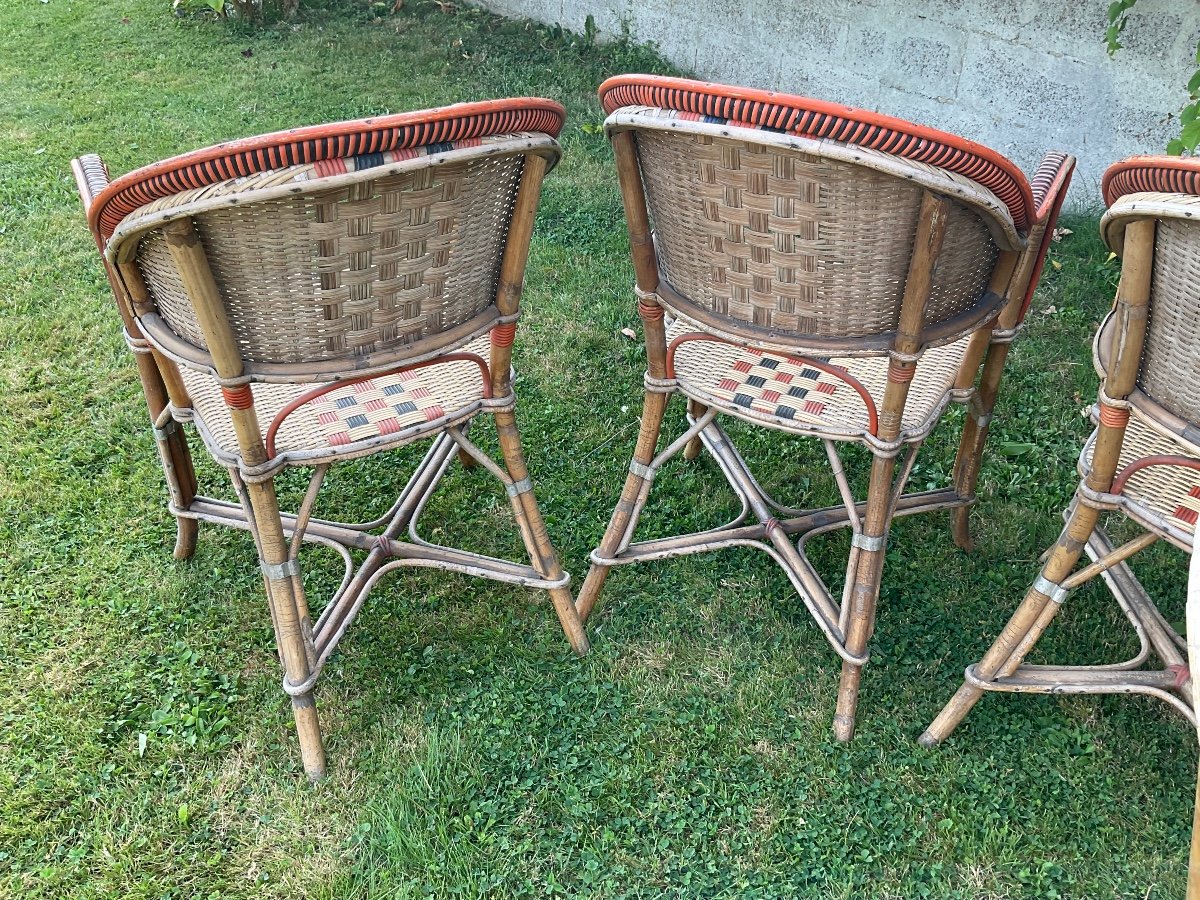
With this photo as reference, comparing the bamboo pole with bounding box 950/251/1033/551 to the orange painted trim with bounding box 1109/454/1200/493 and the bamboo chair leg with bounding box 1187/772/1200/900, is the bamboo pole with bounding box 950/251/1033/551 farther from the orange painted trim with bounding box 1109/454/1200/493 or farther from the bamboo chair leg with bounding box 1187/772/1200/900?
the bamboo chair leg with bounding box 1187/772/1200/900

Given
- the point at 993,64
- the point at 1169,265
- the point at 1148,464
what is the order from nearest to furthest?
1. the point at 1169,265
2. the point at 1148,464
3. the point at 993,64

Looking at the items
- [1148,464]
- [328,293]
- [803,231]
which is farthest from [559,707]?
[1148,464]

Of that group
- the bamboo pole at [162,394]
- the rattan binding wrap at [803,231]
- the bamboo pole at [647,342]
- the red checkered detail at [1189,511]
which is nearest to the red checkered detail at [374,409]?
the bamboo pole at [162,394]

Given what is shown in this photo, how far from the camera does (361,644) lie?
238 centimetres

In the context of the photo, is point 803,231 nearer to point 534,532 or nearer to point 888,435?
point 888,435

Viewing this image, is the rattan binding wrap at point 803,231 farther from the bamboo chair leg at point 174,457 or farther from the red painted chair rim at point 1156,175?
the bamboo chair leg at point 174,457

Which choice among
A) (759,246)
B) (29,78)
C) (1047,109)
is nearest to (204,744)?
(759,246)

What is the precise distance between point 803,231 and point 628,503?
0.83 meters

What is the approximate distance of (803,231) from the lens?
5.41ft

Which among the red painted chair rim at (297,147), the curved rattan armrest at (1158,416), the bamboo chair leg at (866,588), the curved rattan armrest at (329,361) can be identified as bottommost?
the bamboo chair leg at (866,588)

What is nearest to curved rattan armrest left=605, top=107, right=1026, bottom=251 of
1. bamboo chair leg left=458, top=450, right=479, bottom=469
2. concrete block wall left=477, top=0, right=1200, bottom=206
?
bamboo chair leg left=458, top=450, right=479, bottom=469

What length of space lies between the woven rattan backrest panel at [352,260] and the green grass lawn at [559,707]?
2.93 ft

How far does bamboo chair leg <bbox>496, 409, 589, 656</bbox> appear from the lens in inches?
82.6

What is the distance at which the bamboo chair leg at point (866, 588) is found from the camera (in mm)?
1976
